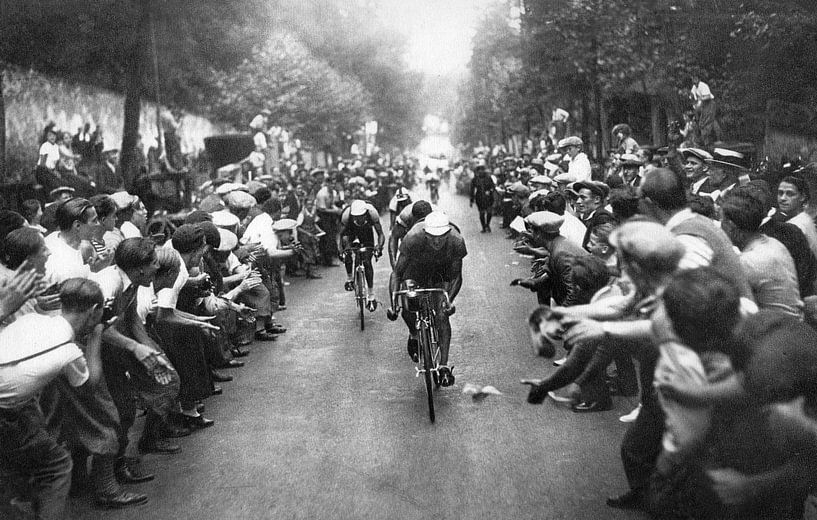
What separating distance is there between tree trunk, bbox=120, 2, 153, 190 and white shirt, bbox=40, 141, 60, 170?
5154 mm

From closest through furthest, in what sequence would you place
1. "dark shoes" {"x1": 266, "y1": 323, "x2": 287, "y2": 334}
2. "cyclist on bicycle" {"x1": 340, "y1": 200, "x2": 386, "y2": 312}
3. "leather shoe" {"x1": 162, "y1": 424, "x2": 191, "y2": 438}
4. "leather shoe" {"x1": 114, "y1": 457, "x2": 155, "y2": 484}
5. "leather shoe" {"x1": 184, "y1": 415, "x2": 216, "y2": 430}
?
"leather shoe" {"x1": 114, "y1": 457, "x2": 155, "y2": 484}, "leather shoe" {"x1": 162, "y1": 424, "x2": 191, "y2": 438}, "leather shoe" {"x1": 184, "y1": 415, "x2": 216, "y2": 430}, "dark shoes" {"x1": 266, "y1": 323, "x2": 287, "y2": 334}, "cyclist on bicycle" {"x1": 340, "y1": 200, "x2": 386, "y2": 312}

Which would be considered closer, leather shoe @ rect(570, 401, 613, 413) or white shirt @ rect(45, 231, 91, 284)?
white shirt @ rect(45, 231, 91, 284)

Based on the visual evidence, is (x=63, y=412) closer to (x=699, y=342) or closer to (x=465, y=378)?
(x=699, y=342)

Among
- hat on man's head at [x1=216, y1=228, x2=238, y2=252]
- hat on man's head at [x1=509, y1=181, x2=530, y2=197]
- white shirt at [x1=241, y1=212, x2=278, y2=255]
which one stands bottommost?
hat on man's head at [x1=509, y1=181, x2=530, y2=197]

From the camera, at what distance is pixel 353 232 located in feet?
44.5

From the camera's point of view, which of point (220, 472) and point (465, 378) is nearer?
point (220, 472)

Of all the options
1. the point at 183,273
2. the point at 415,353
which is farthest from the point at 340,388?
Result: the point at 183,273

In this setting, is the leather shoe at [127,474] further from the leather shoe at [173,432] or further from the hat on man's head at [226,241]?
the hat on man's head at [226,241]

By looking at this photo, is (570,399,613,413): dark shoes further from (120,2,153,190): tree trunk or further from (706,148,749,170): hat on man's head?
(120,2,153,190): tree trunk

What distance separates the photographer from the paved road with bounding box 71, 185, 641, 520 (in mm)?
5961

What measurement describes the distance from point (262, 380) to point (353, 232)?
4167mm

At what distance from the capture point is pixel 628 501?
18.7ft

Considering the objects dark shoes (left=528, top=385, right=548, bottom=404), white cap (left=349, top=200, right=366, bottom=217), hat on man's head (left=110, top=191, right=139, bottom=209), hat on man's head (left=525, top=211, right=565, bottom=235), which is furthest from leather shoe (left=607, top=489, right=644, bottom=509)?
white cap (left=349, top=200, right=366, bottom=217)

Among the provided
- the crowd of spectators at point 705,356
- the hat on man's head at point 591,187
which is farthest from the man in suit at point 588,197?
the crowd of spectators at point 705,356
